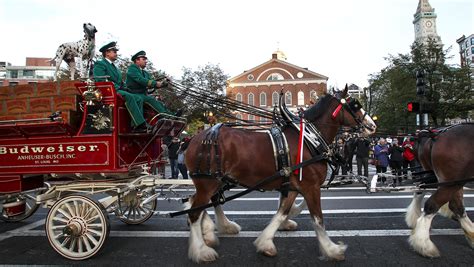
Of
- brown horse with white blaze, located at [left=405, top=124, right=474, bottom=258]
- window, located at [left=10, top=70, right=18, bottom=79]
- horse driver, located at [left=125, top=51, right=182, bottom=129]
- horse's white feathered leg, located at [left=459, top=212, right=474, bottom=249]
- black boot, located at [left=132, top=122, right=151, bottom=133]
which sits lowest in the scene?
horse's white feathered leg, located at [left=459, top=212, right=474, bottom=249]

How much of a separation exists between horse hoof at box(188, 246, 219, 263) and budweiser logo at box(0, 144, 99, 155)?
2.04 metres

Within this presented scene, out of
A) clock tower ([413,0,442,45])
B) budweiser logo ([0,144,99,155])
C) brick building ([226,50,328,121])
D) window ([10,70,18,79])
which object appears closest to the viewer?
budweiser logo ([0,144,99,155])

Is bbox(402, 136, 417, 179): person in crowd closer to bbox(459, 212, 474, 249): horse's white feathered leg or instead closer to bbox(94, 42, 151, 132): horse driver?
bbox(459, 212, 474, 249): horse's white feathered leg

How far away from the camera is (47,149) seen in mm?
5512

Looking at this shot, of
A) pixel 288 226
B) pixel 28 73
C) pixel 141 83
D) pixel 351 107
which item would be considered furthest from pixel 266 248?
pixel 28 73

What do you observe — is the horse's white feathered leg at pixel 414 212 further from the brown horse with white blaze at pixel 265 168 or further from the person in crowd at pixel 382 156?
the person in crowd at pixel 382 156

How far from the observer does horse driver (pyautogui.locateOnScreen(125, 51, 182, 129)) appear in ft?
18.6

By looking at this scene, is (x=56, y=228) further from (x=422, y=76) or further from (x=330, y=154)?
(x=422, y=76)

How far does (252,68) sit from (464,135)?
63.1 m

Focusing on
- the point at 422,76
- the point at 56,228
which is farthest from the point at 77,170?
the point at 422,76

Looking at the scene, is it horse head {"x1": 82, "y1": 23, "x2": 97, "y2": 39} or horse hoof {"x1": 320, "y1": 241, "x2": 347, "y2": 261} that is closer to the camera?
horse hoof {"x1": 320, "y1": 241, "x2": 347, "y2": 261}

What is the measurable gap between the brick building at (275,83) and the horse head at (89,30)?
188 ft

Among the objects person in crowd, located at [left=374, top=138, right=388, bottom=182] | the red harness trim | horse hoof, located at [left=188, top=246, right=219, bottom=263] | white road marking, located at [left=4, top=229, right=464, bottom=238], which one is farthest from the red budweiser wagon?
person in crowd, located at [left=374, top=138, right=388, bottom=182]

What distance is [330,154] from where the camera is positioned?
5.08 m
